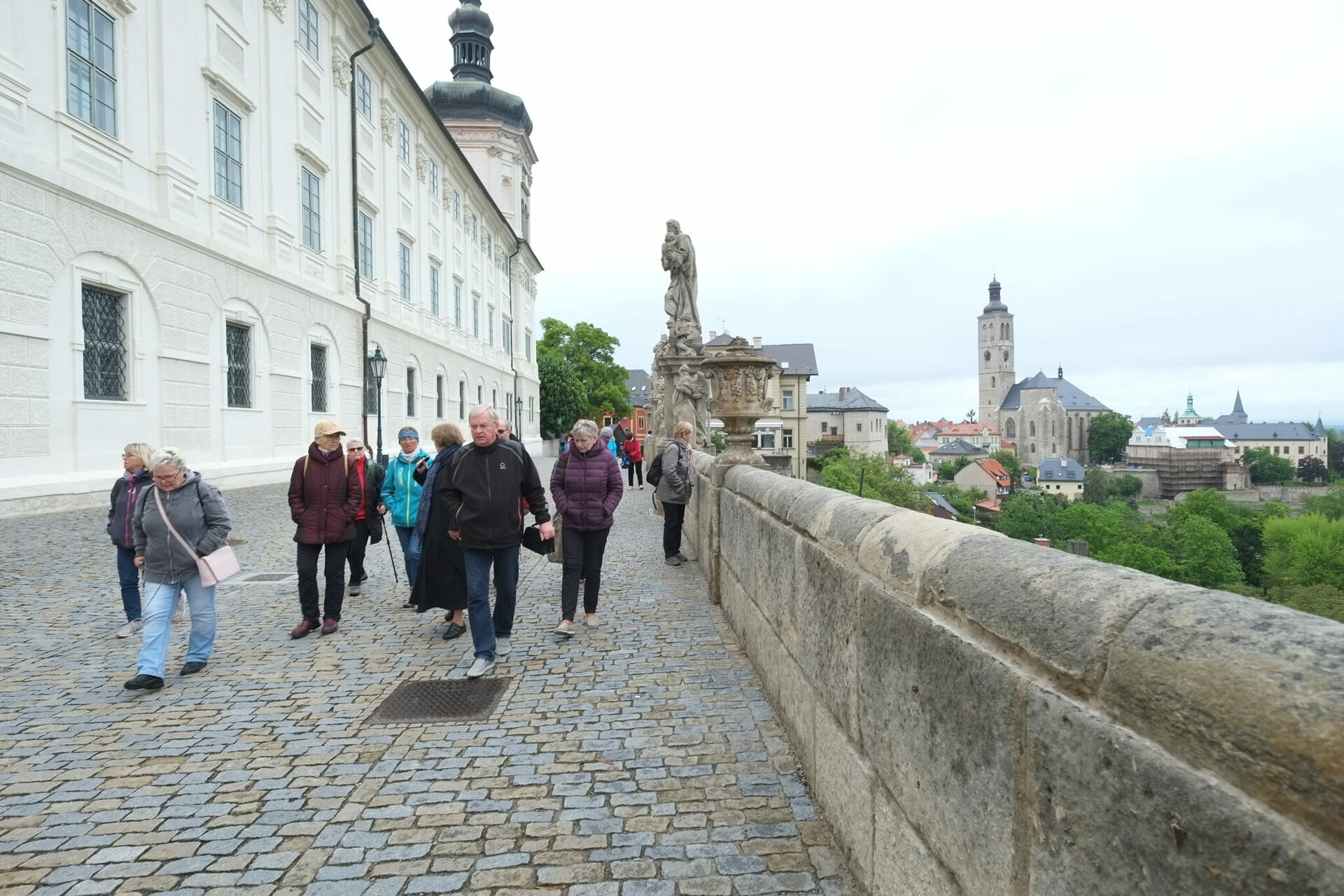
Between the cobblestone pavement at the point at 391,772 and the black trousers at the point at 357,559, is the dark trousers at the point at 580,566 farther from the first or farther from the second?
the black trousers at the point at 357,559

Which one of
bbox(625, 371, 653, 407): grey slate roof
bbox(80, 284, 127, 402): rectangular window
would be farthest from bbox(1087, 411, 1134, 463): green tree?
bbox(80, 284, 127, 402): rectangular window

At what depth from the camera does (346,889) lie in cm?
277

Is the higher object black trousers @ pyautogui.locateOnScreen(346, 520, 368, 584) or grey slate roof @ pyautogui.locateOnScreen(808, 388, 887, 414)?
grey slate roof @ pyautogui.locateOnScreen(808, 388, 887, 414)

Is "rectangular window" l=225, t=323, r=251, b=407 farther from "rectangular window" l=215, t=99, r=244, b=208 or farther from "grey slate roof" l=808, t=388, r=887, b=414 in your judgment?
"grey slate roof" l=808, t=388, r=887, b=414

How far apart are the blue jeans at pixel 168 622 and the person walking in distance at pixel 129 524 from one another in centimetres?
80

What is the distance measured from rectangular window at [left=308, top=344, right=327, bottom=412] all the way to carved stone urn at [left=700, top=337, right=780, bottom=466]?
1477 centimetres

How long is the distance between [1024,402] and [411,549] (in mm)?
150116

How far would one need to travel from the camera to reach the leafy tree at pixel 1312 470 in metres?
107

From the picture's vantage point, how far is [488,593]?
17.4 feet

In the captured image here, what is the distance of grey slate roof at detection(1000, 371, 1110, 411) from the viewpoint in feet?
466

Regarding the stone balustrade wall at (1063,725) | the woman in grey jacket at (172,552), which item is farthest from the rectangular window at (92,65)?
the stone balustrade wall at (1063,725)

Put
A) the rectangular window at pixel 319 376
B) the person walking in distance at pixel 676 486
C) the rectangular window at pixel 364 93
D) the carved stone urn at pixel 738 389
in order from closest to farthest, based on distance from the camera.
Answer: the carved stone urn at pixel 738 389 → the person walking in distance at pixel 676 486 → the rectangular window at pixel 319 376 → the rectangular window at pixel 364 93

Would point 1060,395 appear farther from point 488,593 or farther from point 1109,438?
point 488,593

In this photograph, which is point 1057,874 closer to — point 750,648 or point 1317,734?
point 1317,734
